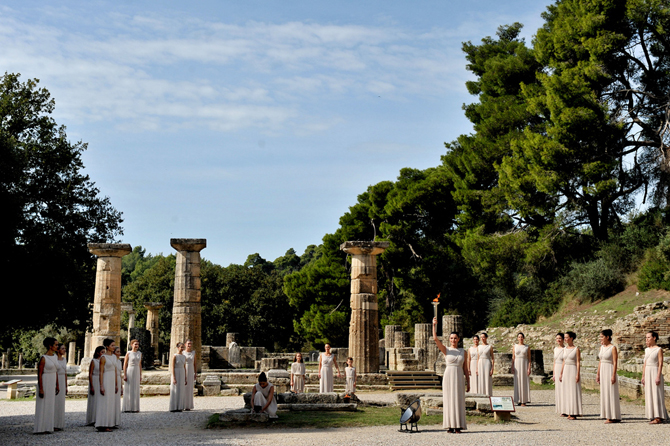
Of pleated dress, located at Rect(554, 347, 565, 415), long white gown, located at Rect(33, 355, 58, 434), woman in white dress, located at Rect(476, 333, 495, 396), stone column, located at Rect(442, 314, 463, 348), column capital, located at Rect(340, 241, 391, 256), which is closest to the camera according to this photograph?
long white gown, located at Rect(33, 355, 58, 434)

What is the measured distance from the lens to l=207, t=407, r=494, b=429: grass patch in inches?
474

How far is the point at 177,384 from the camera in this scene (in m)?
15.0

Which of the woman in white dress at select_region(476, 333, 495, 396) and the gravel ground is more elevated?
the woman in white dress at select_region(476, 333, 495, 396)

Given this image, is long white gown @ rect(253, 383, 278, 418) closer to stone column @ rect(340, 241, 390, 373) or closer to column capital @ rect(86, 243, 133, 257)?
stone column @ rect(340, 241, 390, 373)

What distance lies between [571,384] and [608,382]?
2.79 feet

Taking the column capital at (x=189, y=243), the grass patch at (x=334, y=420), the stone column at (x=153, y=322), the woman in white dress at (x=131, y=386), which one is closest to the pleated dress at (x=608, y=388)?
the grass patch at (x=334, y=420)

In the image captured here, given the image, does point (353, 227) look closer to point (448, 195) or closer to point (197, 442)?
point (448, 195)

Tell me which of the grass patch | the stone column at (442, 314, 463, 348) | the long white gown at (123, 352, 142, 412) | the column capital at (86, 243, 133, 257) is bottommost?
the grass patch

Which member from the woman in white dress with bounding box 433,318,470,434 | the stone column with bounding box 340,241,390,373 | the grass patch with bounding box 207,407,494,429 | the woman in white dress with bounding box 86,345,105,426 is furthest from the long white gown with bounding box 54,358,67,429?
the stone column with bounding box 340,241,390,373

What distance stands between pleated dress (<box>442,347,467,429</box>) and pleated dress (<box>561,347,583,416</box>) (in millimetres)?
2906

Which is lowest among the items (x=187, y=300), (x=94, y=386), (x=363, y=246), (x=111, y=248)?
(x=94, y=386)

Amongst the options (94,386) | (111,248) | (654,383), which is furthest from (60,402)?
(111,248)

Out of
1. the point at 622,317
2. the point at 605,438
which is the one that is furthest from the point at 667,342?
the point at 605,438

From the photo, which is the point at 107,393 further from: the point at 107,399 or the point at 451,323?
the point at 451,323
